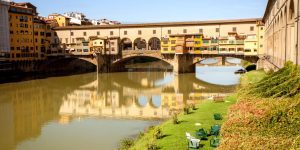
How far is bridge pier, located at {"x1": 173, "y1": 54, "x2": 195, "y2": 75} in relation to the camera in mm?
61625

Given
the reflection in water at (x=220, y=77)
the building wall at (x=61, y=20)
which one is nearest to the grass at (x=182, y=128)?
the reflection in water at (x=220, y=77)

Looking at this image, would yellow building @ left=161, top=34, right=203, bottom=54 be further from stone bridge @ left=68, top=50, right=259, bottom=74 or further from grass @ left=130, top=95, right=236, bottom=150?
grass @ left=130, top=95, right=236, bottom=150

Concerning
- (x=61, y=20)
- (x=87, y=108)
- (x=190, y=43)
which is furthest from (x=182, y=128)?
(x=61, y=20)

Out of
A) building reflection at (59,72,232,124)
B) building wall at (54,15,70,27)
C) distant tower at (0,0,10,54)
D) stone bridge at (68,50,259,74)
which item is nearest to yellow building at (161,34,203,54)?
stone bridge at (68,50,259,74)

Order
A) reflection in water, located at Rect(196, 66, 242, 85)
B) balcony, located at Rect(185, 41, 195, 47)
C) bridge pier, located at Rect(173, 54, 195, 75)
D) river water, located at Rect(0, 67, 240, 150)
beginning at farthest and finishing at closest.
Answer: bridge pier, located at Rect(173, 54, 195, 75)
balcony, located at Rect(185, 41, 195, 47)
reflection in water, located at Rect(196, 66, 242, 85)
river water, located at Rect(0, 67, 240, 150)

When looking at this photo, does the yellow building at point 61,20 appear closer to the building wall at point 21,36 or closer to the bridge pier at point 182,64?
the building wall at point 21,36

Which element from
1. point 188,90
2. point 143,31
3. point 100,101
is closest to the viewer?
point 100,101

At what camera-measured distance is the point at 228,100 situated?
27812mm

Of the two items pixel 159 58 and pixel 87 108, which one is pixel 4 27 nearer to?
pixel 159 58

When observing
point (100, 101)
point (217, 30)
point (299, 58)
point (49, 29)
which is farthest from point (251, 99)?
point (49, 29)

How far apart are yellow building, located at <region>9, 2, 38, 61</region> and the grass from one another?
1875 inches

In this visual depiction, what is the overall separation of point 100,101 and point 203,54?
28.2 metres

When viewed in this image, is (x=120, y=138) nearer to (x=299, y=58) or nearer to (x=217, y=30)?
(x=299, y=58)

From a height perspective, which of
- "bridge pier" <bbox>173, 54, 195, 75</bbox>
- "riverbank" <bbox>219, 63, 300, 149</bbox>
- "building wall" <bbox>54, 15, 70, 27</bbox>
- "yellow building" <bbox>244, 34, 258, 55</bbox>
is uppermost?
"building wall" <bbox>54, 15, 70, 27</bbox>
